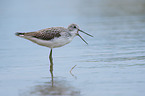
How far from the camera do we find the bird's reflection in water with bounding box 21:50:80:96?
6.99 meters

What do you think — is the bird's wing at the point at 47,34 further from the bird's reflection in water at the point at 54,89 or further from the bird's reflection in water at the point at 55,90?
the bird's reflection in water at the point at 55,90

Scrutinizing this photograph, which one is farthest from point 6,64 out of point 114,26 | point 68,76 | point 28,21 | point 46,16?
point 46,16

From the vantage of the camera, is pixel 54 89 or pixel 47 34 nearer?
pixel 54 89

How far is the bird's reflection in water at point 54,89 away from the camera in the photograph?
6992 mm

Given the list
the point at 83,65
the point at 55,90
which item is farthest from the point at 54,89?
the point at 83,65

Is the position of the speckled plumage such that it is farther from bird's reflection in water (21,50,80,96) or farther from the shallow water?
bird's reflection in water (21,50,80,96)

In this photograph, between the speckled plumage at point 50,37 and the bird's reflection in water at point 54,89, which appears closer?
the bird's reflection in water at point 54,89

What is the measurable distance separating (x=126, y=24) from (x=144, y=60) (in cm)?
887

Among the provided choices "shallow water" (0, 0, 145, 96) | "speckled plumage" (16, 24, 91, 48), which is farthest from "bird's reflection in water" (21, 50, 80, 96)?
"speckled plumage" (16, 24, 91, 48)

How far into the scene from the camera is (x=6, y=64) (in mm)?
10117

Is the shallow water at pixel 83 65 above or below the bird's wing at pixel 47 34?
below

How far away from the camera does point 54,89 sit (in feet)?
24.2

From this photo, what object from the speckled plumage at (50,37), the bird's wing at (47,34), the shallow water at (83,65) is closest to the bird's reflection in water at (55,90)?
the shallow water at (83,65)

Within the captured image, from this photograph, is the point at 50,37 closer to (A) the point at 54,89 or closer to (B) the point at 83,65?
(B) the point at 83,65
